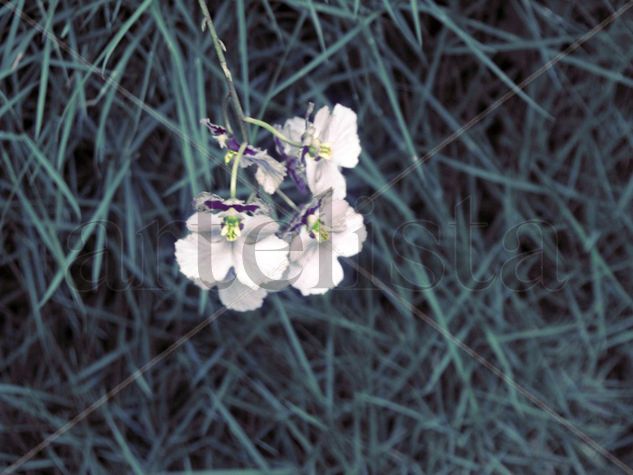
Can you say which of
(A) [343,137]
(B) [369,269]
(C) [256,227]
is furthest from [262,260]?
(B) [369,269]

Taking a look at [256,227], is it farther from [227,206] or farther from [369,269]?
[369,269]

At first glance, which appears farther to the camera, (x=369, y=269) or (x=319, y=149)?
(x=369, y=269)

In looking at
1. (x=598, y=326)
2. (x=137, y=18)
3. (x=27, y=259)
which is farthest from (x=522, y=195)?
(x=27, y=259)

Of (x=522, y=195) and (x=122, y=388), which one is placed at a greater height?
(x=522, y=195)

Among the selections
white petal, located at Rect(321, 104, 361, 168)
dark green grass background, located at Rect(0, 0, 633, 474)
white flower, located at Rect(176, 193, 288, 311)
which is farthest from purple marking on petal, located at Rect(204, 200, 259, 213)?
dark green grass background, located at Rect(0, 0, 633, 474)

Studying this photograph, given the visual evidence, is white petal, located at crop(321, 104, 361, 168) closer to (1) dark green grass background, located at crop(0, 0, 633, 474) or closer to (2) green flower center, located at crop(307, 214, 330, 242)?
(2) green flower center, located at crop(307, 214, 330, 242)

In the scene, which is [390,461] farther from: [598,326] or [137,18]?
[137,18]

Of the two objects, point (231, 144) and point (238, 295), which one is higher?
point (231, 144)

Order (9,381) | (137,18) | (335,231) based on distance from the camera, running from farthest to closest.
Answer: (9,381) → (137,18) → (335,231)
